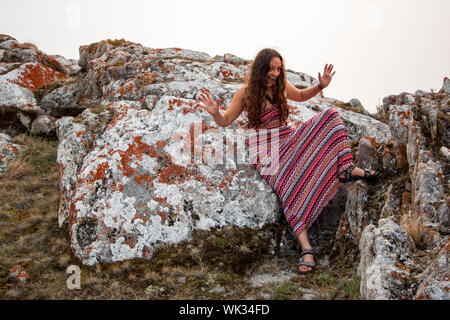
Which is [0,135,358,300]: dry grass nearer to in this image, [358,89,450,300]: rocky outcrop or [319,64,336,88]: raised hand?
[358,89,450,300]: rocky outcrop

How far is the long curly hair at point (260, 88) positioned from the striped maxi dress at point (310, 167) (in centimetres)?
A: 68

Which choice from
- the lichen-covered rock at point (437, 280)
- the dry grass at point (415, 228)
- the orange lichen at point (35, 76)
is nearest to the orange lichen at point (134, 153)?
the dry grass at point (415, 228)

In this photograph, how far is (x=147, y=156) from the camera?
18.5 feet

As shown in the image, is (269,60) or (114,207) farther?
(269,60)

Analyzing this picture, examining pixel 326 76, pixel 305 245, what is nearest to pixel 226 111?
pixel 326 76

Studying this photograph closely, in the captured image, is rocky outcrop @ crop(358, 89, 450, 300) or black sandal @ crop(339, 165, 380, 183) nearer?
rocky outcrop @ crop(358, 89, 450, 300)

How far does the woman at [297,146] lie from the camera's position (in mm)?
5285

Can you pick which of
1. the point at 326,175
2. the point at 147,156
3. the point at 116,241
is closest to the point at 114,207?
the point at 116,241

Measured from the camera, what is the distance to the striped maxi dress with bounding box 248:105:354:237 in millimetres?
5293

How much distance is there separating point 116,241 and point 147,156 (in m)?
1.53

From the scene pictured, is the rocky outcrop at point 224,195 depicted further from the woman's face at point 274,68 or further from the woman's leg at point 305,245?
the woman's face at point 274,68

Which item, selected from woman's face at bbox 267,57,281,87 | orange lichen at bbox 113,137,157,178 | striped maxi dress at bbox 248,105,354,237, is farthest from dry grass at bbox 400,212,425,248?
orange lichen at bbox 113,137,157,178
